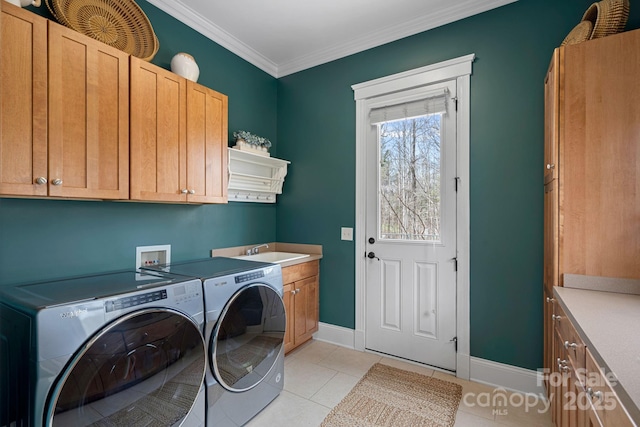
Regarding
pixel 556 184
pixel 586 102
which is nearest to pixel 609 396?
pixel 556 184

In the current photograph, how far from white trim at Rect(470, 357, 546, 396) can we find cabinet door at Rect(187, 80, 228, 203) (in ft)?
7.69

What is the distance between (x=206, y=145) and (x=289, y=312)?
1.55 meters

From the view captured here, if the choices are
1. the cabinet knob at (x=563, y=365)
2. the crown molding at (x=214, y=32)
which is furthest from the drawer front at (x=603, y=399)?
the crown molding at (x=214, y=32)

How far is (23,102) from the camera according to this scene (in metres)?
1.34

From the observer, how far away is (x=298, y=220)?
3.23 meters

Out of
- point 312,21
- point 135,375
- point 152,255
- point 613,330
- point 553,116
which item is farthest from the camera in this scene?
point 312,21

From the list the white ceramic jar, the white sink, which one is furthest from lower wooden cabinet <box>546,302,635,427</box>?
the white ceramic jar

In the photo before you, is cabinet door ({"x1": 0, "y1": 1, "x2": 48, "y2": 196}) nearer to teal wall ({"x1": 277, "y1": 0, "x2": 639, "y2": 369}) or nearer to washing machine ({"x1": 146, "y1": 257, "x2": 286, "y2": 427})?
washing machine ({"x1": 146, "y1": 257, "x2": 286, "y2": 427})

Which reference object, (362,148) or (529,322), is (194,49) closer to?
(362,148)

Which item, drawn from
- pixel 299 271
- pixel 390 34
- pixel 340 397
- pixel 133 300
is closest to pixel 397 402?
pixel 340 397

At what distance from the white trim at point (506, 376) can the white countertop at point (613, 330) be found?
3.00ft

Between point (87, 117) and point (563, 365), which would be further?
point (87, 117)

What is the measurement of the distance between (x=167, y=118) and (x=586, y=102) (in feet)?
7.97

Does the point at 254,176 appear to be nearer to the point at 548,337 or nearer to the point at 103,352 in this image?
the point at 103,352
